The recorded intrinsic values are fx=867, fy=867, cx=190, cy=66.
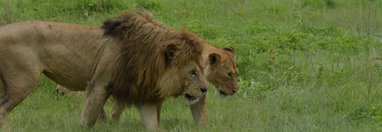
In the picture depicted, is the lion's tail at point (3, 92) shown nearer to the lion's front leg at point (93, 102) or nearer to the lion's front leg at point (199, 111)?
the lion's front leg at point (93, 102)

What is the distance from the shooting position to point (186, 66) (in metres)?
7.22

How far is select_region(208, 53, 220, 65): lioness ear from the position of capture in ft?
25.6

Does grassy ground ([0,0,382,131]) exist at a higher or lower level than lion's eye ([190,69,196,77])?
lower

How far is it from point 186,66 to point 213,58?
2.27 feet

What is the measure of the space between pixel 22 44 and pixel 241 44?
13.9 ft

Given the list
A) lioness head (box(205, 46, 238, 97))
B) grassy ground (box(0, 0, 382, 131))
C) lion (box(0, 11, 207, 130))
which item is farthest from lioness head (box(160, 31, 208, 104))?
lioness head (box(205, 46, 238, 97))

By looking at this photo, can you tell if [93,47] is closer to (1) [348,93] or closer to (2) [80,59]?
(2) [80,59]

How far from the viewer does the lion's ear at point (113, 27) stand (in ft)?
24.5

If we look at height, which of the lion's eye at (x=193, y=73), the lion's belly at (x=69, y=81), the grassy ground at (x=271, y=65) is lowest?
the grassy ground at (x=271, y=65)

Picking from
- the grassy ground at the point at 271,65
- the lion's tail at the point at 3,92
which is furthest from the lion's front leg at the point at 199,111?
the lion's tail at the point at 3,92

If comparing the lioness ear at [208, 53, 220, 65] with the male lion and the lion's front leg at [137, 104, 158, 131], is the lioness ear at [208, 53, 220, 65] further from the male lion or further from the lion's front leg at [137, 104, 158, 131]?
the lion's front leg at [137, 104, 158, 131]

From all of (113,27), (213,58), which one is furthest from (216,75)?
(113,27)

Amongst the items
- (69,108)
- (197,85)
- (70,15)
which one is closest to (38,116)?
(69,108)

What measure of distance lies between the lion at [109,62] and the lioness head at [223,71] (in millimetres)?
562
